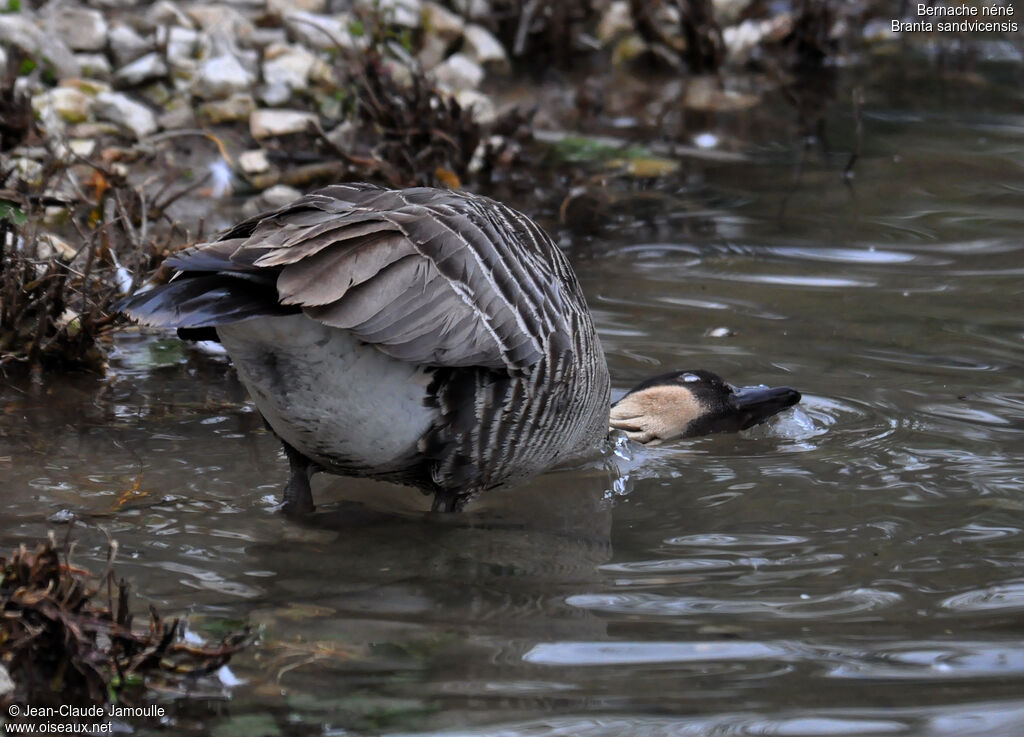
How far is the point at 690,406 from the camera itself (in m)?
5.49

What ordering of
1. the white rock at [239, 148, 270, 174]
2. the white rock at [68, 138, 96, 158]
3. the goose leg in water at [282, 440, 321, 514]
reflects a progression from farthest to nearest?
the white rock at [239, 148, 270, 174] < the white rock at [68, 138, 96, 158] < the goose leg in water at [282, 440, 321, 514]

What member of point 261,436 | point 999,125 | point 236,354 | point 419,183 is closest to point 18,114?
point 419,183

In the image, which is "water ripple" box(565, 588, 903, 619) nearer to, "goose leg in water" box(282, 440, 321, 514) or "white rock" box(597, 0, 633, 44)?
"goose leg in water" box(282, 440, 321, 514)

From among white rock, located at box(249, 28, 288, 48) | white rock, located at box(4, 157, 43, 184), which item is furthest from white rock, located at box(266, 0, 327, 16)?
white rock, located at box(4, 157, 43, 184)

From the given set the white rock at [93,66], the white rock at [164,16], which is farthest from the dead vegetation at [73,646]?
the white rock at [164,16]

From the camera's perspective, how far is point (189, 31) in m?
8.78

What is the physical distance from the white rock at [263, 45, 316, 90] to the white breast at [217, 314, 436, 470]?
485cm

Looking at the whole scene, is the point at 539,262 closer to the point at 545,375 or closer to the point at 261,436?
the point at 545,375

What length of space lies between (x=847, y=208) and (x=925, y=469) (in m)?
3.44

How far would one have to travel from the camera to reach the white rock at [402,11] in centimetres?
941

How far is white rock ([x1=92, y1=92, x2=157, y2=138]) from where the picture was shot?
796 cm

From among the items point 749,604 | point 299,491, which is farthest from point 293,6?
point 749,604

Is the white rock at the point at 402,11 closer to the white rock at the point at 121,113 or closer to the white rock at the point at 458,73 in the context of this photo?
the white rock at the point at 458,73

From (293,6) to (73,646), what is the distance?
717 centimetres
